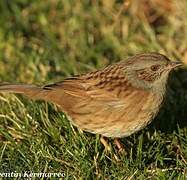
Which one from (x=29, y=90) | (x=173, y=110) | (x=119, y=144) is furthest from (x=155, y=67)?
Result: (x=29, y=90)

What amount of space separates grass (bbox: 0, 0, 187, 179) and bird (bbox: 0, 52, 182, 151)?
Result: 22 centimetres

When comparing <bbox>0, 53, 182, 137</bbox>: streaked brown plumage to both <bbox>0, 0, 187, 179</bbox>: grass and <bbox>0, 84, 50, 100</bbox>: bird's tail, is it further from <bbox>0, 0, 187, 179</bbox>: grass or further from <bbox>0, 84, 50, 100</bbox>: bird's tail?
<bbox>0, 0, 187, 179</bbox>: grass

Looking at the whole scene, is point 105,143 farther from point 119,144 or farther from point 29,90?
point 29,90

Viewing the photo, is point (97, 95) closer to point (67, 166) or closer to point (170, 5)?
point (67, 166)

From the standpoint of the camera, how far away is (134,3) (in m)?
9.48

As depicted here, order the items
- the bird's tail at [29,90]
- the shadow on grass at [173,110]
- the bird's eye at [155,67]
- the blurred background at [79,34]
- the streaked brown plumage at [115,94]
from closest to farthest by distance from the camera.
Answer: the streaked brown plumage at [115,94], the bird's eye at [155,67], the bird's tail at [29,90], the shadow on grass at [173,110], the blurred background at [79,34]

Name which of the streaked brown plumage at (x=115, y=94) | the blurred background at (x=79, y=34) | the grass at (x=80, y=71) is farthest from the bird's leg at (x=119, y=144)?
the blurred background at (x=79, y=34)

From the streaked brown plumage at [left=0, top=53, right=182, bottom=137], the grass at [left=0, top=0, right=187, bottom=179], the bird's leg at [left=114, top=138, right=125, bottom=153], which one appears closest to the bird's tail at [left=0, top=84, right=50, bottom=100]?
the streaked brown plumage at [left=0, top=53, right=182, bottom=137]

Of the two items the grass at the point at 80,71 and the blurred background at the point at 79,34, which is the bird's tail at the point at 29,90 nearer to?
the grass at the point at 80,71

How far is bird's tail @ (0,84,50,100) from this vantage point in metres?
6.66

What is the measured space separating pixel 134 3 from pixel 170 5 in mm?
502

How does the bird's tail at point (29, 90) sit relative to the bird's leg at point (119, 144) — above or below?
above

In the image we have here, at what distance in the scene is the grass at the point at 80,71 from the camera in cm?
623

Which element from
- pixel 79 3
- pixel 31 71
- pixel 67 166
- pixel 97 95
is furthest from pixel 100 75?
pixel 79 3
